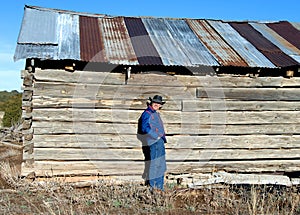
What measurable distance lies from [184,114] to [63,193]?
2.62 meters

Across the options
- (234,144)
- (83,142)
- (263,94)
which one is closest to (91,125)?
(83,142)

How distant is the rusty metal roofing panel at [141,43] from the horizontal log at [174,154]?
A: 1.72m

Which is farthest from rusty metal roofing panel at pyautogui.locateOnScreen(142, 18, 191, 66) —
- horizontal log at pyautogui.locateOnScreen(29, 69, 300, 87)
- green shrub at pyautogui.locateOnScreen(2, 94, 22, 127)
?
green shrub at pyautogui.locateOnScreen(2, 94, 22, 127)

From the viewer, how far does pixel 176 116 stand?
7.07m

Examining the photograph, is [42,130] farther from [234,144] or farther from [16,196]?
[234,144]

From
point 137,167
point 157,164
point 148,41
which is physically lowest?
point 137,167

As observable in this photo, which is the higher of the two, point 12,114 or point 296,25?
point 296,25

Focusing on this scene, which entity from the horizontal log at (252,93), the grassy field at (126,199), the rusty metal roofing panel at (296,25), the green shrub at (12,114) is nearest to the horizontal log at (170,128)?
the horizontal log at (252,93)

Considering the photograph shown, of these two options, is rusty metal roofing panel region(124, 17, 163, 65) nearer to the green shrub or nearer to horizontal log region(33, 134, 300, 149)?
horizontal log region(33, 134, 300, 149)

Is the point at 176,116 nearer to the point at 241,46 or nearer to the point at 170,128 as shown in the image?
the point at 170,128

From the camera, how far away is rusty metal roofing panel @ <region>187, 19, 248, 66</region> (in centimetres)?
701

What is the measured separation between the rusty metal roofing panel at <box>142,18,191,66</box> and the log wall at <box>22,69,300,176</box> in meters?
0.37

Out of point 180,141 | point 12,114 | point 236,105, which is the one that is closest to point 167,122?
point 180,141

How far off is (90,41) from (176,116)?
2.20 m
